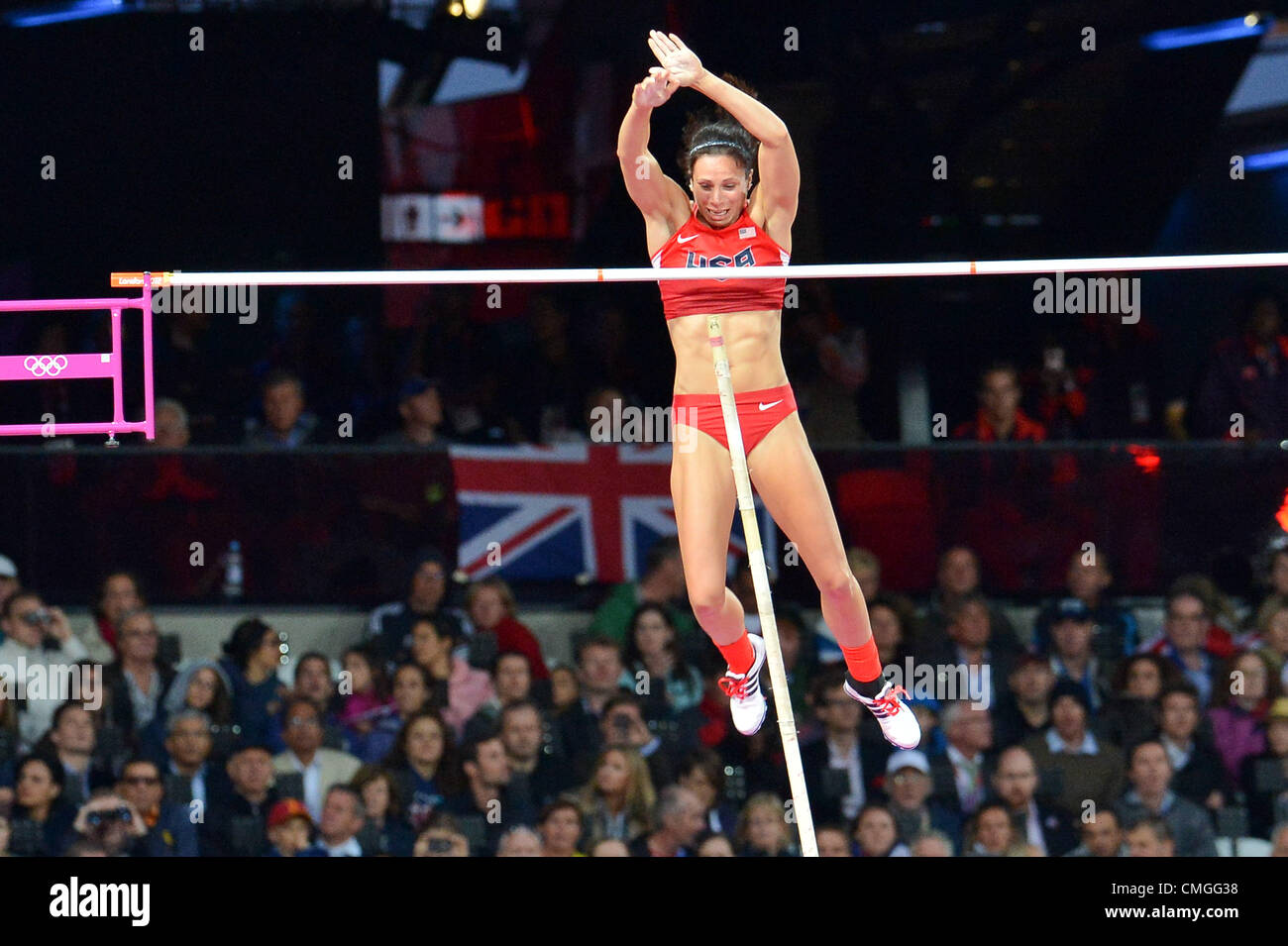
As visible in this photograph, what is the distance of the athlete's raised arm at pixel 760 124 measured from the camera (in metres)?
6.79

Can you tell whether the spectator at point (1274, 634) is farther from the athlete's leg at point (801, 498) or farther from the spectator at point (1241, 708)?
the athlete's leg at point (801, 498)

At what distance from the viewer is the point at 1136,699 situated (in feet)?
30.3

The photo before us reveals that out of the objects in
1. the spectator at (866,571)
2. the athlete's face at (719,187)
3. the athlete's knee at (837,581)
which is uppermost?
the athlete's face at (719,187)

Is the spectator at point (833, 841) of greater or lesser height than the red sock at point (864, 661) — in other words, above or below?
below

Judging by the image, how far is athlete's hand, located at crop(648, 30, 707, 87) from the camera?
6754 mm

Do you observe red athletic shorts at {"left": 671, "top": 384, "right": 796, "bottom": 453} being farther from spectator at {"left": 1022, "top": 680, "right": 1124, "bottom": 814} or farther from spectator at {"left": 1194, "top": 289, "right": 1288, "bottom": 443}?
spectator at {"left": 1194, "top": 289, "right": 1288, "bottom": 443}

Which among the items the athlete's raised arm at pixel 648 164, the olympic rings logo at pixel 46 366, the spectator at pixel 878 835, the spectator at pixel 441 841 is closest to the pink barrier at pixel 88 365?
the olympic rings logo at pixel 46 366

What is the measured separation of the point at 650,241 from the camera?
7340 mm

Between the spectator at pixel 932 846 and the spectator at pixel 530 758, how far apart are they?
1.56 m

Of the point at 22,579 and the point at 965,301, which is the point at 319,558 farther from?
the point at 965,301

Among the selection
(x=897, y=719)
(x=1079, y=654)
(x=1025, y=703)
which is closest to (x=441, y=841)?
(x=897, y=719)

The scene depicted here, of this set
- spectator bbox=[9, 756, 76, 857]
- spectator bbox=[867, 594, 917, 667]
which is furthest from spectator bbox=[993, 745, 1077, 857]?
spectator bbox=[9, 756, 76, 857]
